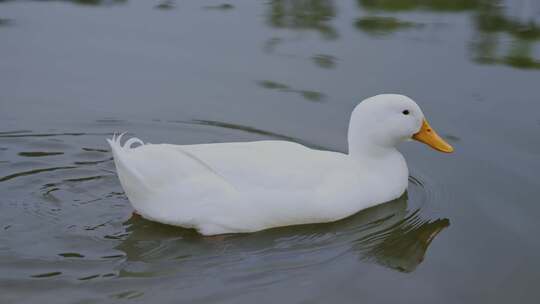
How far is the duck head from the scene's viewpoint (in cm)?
646

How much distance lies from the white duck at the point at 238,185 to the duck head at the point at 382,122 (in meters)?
0.25

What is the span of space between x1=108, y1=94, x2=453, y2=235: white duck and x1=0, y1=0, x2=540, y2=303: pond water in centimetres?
12

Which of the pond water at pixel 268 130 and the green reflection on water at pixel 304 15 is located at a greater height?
the green reflection on water at pixel 304 15

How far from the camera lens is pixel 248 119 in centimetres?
795

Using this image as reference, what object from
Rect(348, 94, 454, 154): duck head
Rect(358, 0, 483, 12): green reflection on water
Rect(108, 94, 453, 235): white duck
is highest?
Rect(358, 0, 483, 12): green reflection on water

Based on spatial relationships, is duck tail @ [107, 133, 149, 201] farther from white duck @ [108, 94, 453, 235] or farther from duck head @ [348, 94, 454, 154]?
duck head @ [348, 94, 454, 154]

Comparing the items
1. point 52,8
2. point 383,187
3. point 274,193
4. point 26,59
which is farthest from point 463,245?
point 52,8

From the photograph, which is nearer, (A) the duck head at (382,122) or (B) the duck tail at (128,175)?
(B) the duck tail at (128,175)

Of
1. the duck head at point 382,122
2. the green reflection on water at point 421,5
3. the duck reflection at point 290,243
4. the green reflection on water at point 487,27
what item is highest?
the green reflection on water at point 421,5

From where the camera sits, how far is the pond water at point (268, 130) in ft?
17.7

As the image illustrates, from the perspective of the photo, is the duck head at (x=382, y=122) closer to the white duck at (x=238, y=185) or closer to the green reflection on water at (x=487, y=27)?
the white duck at (x=238, y=185)

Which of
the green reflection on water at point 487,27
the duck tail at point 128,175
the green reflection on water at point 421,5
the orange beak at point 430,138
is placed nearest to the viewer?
the duck tail at point 128,175

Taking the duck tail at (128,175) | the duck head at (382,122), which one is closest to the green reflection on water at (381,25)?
the duck head at (382,122)

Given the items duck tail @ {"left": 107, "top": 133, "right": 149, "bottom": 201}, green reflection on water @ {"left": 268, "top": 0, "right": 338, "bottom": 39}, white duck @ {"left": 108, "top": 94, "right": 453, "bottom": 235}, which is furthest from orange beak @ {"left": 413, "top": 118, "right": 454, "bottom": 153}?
green reflection on water @ {"left": 268, "top": 0, "right": 338, "bottom": 39}
